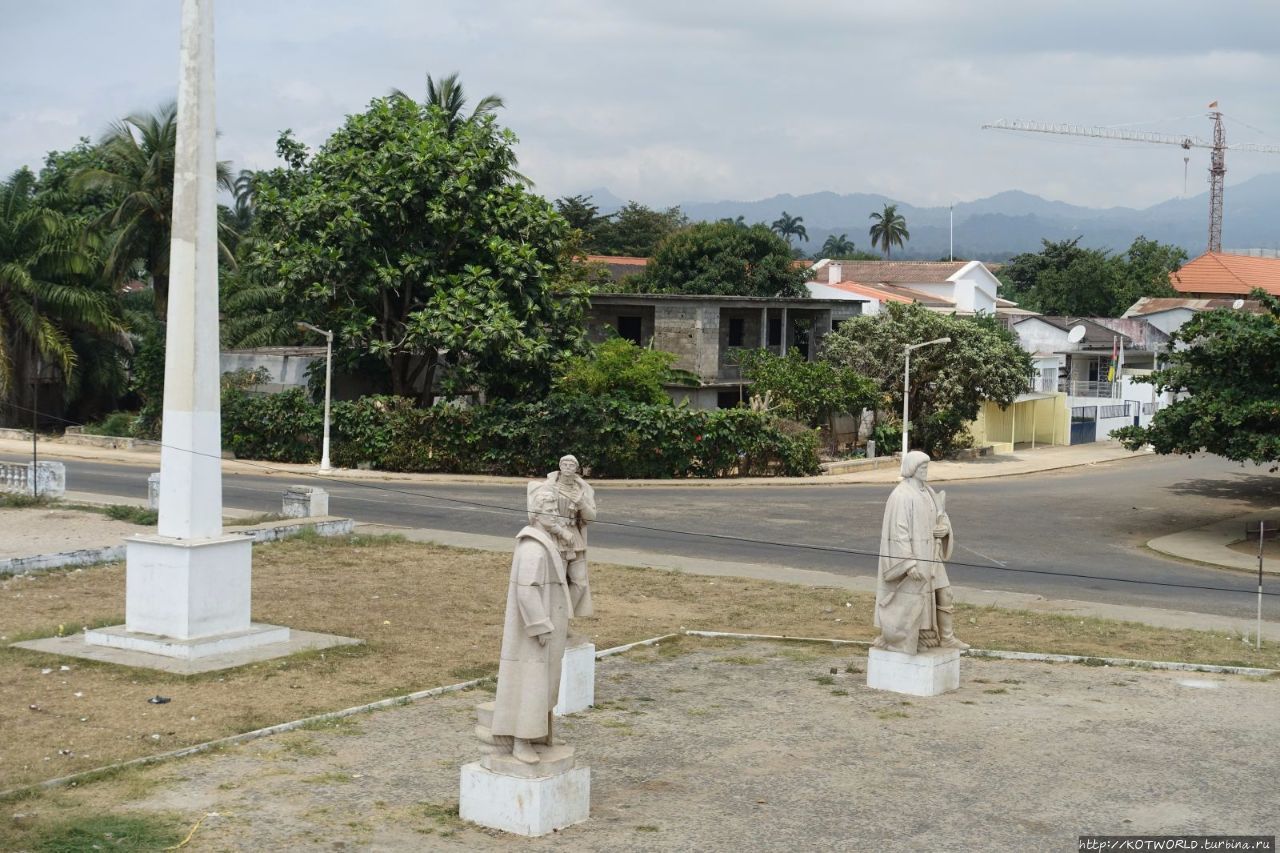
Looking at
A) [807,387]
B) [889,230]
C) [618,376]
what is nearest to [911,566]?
[618,376]

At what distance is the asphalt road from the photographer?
22.1 m

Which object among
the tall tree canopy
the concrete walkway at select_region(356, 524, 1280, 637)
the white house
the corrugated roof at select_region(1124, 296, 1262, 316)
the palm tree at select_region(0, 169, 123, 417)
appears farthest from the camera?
the tall tree canopy

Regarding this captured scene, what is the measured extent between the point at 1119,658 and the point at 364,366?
28.3m

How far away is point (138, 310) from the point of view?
162 ft

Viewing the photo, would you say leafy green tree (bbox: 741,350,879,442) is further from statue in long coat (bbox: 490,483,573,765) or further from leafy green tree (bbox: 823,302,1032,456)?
statue in long coat (bbox: 490,483,573,765)

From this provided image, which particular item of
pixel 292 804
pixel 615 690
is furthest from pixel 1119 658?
pixel 292 804

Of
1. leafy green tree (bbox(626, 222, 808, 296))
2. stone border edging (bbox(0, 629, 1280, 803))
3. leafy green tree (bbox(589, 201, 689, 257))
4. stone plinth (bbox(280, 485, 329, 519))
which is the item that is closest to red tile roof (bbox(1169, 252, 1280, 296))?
leafy green tree (bbox(626, 222, 808, 296))

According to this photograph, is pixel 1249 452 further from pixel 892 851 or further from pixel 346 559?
pixel 892 851

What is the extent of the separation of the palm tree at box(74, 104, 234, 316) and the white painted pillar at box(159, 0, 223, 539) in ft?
95.6

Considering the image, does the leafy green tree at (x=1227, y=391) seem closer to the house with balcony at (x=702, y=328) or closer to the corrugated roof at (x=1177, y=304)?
the house with balcony at (x=702, y=328)

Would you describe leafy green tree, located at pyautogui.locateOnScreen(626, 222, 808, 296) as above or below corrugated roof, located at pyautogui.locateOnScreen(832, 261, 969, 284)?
below

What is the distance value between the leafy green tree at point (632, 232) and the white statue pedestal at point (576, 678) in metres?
81.6

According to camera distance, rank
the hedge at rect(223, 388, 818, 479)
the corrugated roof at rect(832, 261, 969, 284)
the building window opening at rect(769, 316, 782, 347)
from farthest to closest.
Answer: the corrugated roof at rect(832, 261, 969, 284), the building window opening at rect(769, 316, 782, 347), the hedge at rect(223, 388, 818, 479)

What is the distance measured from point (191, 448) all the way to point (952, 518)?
19.9 m
